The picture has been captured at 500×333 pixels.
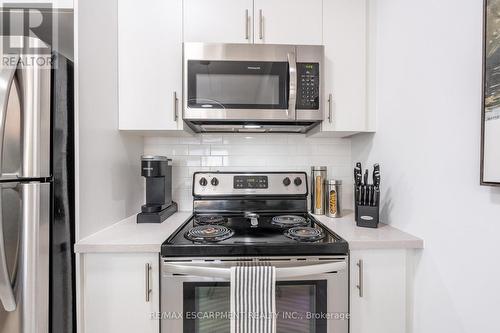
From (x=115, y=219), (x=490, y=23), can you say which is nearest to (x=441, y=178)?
(x=490, y=23)

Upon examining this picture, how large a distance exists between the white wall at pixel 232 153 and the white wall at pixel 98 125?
1.12 feet

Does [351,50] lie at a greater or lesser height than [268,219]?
greater

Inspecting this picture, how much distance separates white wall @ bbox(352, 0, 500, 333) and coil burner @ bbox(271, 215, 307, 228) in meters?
0.48

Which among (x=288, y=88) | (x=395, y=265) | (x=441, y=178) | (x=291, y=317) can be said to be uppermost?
(x=288, y=88)

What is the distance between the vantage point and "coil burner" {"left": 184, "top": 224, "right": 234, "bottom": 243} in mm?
1050

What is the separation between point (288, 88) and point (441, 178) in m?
0.81

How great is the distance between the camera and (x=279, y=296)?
1023mm

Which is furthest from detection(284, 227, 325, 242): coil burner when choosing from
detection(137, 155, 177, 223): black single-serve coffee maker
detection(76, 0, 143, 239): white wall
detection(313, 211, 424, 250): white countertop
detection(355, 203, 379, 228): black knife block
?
detection(76, 0, 143, 239): white wall

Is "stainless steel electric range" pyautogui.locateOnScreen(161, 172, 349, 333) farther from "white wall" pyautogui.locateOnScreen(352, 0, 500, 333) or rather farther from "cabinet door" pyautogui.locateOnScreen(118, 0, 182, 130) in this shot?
"cabinet door" pyautogui.locateOnScreen(118, 0, 182, 130)

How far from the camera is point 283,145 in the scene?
1.71 m

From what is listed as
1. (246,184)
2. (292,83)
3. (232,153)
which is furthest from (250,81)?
(246,184)

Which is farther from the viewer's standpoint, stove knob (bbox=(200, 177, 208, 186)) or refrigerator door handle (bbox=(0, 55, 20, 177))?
stove knob (bbox=(200, 177, 208, 186))

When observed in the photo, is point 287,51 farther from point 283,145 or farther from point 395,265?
point 395,265

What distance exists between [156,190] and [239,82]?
0.81m
